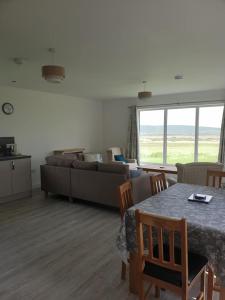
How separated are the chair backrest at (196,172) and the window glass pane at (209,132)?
8.11 ft

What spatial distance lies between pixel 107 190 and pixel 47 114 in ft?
10.2

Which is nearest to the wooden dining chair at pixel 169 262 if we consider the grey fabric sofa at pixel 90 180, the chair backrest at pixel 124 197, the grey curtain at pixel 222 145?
the chair backrest at pixel 124 197

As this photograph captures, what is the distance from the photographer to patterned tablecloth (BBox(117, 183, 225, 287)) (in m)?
1.58

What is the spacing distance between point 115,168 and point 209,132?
363 cm

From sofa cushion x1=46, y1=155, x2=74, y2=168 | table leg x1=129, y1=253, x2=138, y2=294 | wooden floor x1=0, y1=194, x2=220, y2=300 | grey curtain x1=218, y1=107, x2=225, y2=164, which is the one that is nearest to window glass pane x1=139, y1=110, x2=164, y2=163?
grey curtain x1=218, y1=107, x2=225, y2=164

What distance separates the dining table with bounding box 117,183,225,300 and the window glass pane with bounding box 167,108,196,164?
4356mm

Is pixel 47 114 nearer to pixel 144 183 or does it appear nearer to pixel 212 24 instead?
pixel 144 183

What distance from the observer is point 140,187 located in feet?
13.2

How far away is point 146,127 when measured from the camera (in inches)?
292

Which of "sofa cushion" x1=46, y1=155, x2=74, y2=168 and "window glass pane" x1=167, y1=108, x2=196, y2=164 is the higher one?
"window glass pane" x1=167, y1=108, x2=196, y2=164

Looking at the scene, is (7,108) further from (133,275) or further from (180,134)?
(180,134)

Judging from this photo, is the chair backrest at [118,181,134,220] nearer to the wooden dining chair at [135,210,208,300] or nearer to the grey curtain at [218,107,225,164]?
the wooden dining chair at [135,210,208,300]

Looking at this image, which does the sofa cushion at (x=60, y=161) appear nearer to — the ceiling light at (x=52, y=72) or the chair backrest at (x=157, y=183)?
the ceiling light at (x=52, y=72)

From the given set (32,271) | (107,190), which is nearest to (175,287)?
(32,271)
